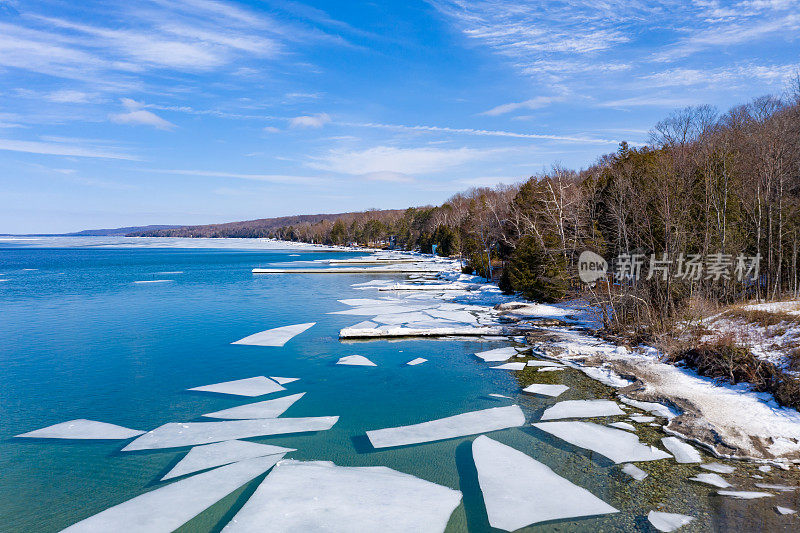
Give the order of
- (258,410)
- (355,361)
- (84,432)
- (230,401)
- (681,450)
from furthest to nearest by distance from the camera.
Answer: (355,361), (230,401), (258,410), (84,432), (681,450)

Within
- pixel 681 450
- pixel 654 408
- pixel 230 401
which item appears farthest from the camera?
pixel 230 401

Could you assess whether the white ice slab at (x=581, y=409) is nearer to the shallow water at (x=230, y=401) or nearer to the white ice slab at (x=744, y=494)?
the shallow water at (x=230, y=401)

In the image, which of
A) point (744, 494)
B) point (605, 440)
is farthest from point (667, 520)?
point (605, 440)

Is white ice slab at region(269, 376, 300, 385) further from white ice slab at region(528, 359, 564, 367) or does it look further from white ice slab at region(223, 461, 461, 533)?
white ice slab at region(528, 359, 564, 367)

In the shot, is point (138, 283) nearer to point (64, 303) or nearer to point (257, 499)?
point (64, 303)

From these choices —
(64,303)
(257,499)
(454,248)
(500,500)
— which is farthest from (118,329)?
(454,248)

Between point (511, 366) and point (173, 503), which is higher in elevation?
point (511, 366)

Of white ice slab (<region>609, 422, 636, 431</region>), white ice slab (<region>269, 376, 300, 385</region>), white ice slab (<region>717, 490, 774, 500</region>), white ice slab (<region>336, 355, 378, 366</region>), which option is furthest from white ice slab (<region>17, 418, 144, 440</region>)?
white ice slab (<region>717, 490, 774, 500</region>)

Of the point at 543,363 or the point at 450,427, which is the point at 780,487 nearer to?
the point at 450,427
